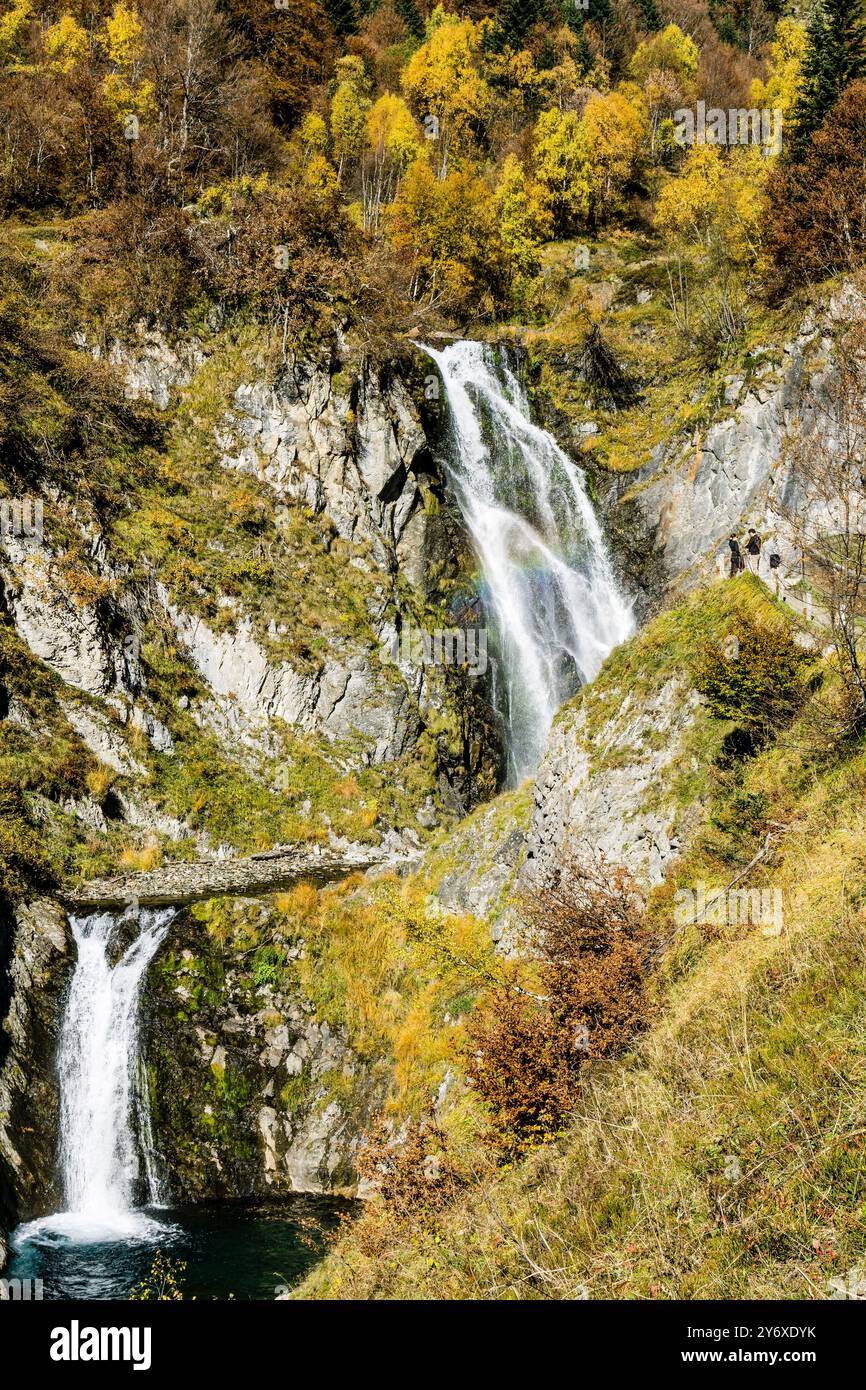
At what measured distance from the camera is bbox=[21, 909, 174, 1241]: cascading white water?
14797 millimetres

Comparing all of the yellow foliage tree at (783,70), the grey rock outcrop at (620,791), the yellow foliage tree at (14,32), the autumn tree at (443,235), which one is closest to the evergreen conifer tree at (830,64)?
the yellow foliage tree at (783,70)

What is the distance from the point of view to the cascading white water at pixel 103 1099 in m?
14.8

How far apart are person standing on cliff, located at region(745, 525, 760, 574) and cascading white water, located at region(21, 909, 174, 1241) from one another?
47.7 ft

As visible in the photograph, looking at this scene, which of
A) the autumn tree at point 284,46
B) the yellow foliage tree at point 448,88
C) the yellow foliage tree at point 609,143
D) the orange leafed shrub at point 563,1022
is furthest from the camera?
the yellow foliage tree at point 448,88

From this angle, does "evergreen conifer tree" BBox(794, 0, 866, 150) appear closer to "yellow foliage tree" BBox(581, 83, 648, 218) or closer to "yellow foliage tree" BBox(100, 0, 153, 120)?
"yellow foliage tree" BBox(581, 83, 648, 218)

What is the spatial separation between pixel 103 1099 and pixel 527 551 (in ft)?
77.8

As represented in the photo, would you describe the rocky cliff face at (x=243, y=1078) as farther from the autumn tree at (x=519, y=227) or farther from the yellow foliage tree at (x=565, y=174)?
the yellow foliage tree at (x=565, y=174)

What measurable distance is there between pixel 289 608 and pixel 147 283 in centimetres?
1593

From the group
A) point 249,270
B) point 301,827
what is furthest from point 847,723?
point 249,270

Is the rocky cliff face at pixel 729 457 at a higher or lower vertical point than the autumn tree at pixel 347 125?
lower

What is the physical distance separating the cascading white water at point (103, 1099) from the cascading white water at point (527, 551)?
15450 millimetres

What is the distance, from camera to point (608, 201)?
54219 millimetres

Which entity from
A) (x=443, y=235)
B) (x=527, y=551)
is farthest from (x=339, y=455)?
(x=443, y=235)

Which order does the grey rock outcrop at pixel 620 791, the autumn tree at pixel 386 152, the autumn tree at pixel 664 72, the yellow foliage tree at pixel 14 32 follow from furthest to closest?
the autumn tree at pixel 664 72, the autumn tree at pixel 386 152, the yellow foliage tree at pixel 14 32, the grey rock outcrop at pixel 620 791
